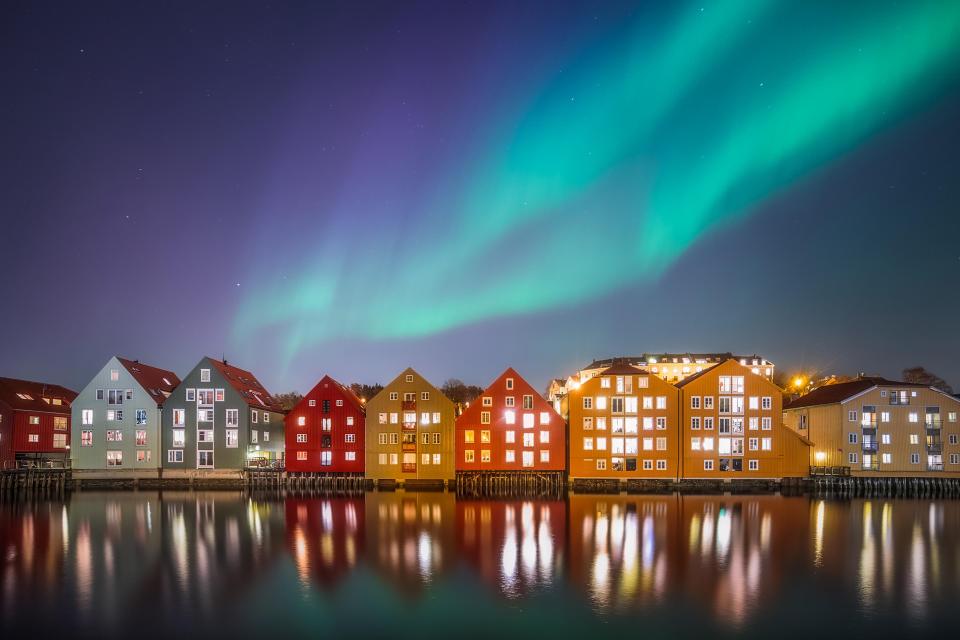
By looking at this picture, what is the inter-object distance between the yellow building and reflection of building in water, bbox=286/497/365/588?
4419 cm

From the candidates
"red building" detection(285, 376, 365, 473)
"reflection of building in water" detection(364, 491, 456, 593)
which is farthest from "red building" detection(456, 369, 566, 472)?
"red building" detection(285, 376, 365, 473)

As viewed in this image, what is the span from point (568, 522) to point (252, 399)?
37463 mm

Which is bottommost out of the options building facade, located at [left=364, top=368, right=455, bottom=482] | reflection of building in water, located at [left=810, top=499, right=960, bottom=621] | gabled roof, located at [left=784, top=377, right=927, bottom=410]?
reflection of building in water, located at [left=810, top=499, right=960, bottom=621]

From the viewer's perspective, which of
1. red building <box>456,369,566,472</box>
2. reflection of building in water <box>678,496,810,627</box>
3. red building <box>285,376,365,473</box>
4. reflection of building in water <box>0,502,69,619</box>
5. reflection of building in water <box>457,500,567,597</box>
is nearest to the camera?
reflection of building in water <box>678,496,810,627</box>

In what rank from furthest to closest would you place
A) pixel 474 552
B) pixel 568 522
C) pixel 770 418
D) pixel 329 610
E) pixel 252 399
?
pixel 252 399
pixel 770 418
pixel 568 522
pixel 474 552
pixel 329 610

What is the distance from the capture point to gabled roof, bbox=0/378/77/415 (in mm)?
65938

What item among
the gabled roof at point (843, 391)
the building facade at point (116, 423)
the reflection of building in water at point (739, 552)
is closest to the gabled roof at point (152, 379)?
the building facade at point (116, 423)

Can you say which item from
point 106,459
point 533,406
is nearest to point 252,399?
point 106,459

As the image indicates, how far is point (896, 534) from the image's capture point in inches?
1491

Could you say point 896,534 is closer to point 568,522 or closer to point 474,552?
point 568,522

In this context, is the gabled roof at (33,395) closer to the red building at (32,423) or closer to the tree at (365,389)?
the red building at (32,423)

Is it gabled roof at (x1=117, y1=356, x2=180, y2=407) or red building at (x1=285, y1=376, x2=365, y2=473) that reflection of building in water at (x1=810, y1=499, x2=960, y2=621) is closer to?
red building at (x1=285, y1=376, x2=365, y2=473)

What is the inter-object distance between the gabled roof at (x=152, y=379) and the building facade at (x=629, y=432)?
39894 mm

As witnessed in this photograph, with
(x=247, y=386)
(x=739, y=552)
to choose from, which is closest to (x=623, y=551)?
(x=739, y=552)
